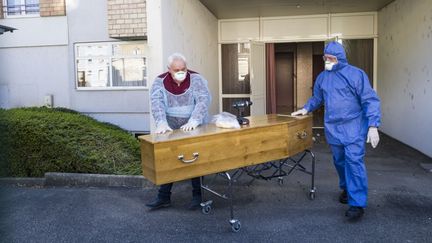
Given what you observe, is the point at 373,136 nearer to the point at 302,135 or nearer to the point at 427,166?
the point at 302,135

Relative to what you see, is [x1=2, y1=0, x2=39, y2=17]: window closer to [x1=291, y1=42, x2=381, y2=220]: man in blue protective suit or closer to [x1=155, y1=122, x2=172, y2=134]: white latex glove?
[x1=155, y1=122, x2=172, y2=134]: white latex glove

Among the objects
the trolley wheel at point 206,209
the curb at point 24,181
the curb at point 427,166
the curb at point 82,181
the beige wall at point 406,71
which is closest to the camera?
the trolley wheel at point 206,209

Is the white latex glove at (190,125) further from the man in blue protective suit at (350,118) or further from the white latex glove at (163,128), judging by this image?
the man in blue protective suit at (350,118)

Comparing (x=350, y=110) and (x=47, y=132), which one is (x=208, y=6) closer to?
(x=47, y=132)

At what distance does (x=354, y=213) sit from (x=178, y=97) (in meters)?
2.00

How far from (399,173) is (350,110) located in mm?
2431

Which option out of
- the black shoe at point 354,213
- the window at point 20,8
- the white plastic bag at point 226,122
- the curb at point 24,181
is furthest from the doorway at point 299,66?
the white plastic bag at point 226,122

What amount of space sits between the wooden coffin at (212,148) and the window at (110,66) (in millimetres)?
7528

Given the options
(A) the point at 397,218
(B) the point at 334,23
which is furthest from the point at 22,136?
(B) the point at 334,23

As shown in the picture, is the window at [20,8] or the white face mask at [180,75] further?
the window at [20,8]

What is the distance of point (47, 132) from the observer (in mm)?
6219

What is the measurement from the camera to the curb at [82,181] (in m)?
5.58

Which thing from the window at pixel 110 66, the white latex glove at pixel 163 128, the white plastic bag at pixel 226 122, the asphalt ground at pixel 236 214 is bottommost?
the asphalt ground at pixel 236 214

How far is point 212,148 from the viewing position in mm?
3752
